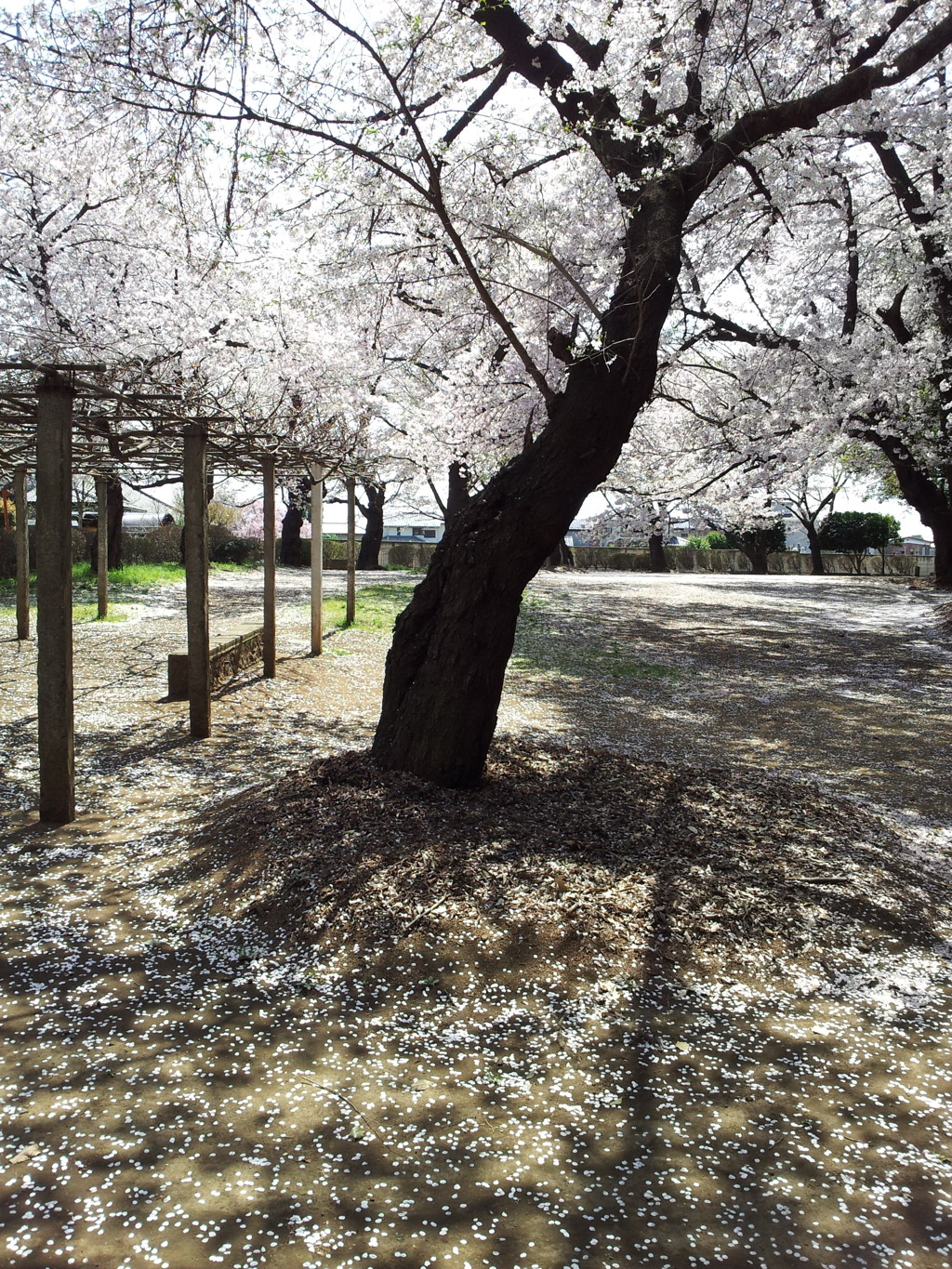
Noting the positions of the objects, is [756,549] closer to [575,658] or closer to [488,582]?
[575,658]

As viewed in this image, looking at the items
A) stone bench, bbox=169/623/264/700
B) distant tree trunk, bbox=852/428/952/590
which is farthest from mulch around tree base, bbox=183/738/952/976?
distant tree trunk, bbox=852/428/952/590

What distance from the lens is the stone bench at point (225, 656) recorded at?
25.8 ft

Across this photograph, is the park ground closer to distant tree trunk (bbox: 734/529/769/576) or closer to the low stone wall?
distant tree trunk (bbox: 734/529/769/576)

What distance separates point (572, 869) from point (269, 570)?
212 inches

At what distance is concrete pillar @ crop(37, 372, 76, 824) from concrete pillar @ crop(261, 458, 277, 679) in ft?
12.3

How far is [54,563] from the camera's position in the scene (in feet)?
14.8

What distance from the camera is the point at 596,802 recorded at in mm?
5141

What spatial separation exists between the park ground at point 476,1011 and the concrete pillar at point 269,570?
87.1 inches

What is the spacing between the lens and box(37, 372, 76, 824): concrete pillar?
14.7 feet

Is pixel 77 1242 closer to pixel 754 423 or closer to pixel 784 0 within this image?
pixel 784 0

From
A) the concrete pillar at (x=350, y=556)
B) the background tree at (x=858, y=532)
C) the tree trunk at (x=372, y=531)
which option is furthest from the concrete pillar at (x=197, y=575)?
the background tree at (x=858, y=532)

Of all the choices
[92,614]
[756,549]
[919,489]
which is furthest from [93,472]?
[756,549]

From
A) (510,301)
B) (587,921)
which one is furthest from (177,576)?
(587,921)

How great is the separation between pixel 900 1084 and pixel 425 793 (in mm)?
2667
